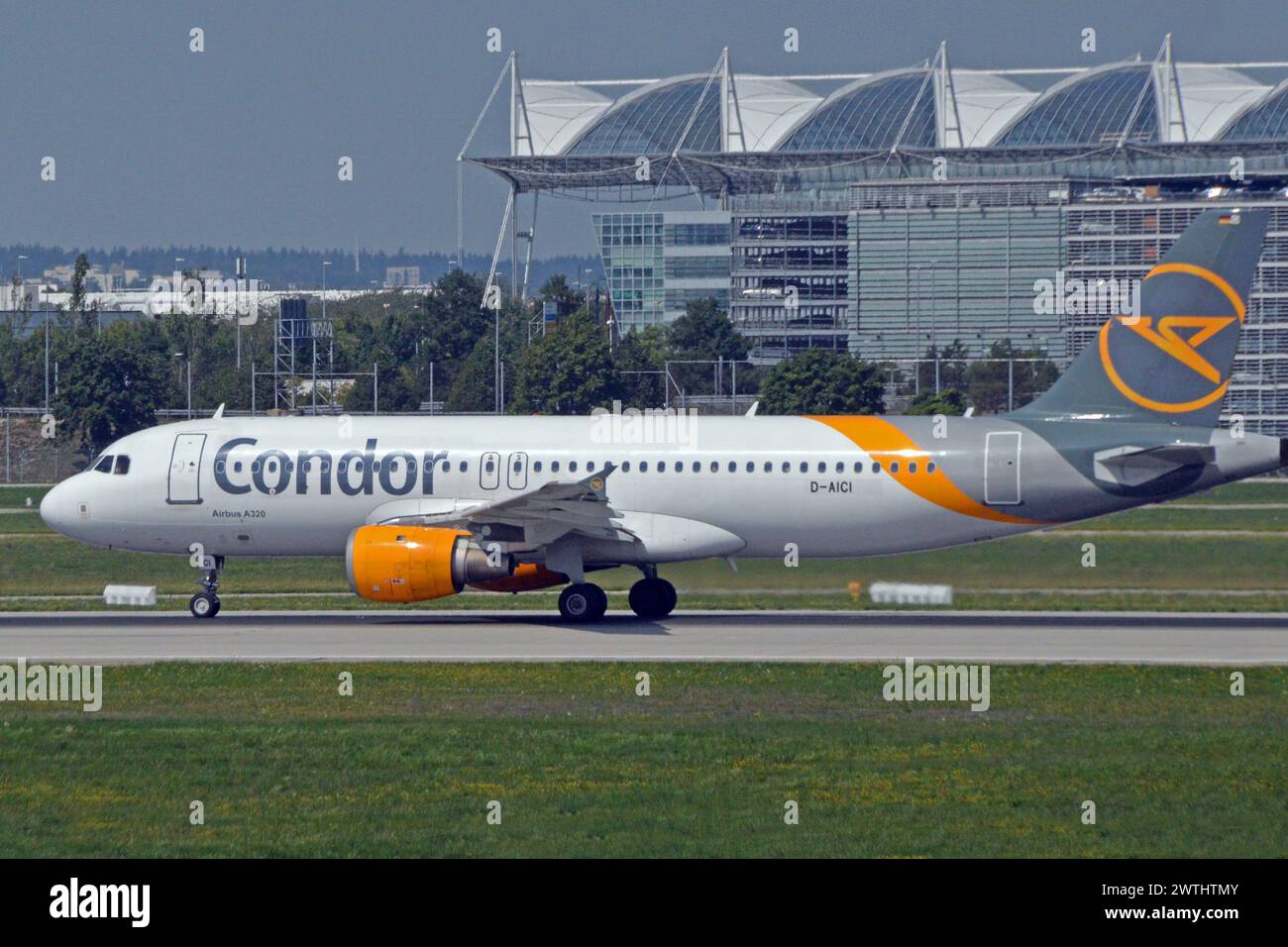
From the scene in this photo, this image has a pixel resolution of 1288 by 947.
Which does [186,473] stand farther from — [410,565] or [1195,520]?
[1195,520]

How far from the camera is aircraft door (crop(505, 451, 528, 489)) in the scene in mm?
35312

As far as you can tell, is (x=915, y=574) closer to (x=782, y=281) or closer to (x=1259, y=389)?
(x=1259, y=389)

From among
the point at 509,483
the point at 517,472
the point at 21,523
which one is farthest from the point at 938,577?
the point at 21,523

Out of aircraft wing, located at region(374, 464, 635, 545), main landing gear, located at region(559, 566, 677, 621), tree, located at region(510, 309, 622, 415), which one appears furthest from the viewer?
tree, located at region(510, 309, 622, 415)

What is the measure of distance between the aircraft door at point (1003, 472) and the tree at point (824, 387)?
50.0 m

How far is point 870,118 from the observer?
15488 centimetres

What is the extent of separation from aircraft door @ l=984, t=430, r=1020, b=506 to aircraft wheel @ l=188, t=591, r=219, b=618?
52.8 feet

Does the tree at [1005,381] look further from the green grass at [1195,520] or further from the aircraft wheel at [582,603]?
the aircraft wheel at [582,603]

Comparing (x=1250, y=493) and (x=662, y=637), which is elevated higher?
(x=1250, y=493)

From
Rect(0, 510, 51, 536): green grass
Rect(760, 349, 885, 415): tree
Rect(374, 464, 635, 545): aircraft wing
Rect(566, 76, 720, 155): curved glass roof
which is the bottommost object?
Rect(0, 510, 51, 536): green grass

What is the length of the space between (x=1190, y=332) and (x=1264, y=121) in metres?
118

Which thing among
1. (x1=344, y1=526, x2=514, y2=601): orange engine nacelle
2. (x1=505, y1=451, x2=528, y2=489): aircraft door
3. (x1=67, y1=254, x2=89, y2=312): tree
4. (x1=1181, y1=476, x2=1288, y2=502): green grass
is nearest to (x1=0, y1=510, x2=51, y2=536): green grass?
(x1=505, y1=451, x2=528, y2=489): aircraft door

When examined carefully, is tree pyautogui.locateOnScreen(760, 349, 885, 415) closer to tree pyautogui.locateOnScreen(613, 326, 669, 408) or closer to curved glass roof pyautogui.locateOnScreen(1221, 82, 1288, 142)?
tree pyautogui.locateOnScreen(613, 326, 669, 408)

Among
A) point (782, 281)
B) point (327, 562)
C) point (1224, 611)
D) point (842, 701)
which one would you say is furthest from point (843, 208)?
point (842, 701)
